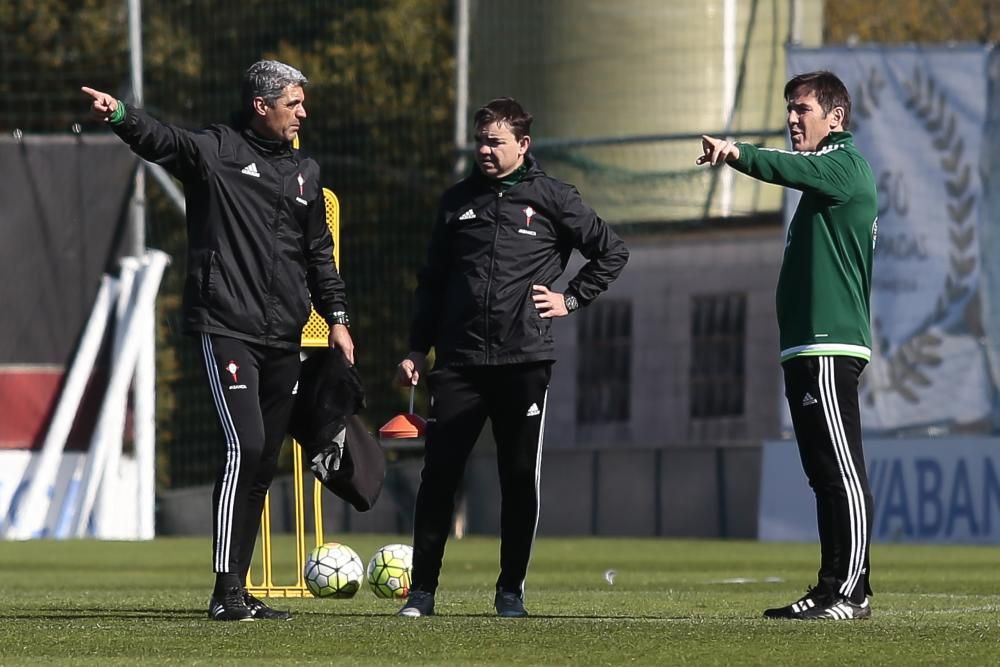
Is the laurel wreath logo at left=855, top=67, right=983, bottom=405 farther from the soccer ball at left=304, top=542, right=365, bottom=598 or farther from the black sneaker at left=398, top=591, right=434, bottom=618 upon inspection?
the black sneaker at left=398, top=591, right=434, bottom=618

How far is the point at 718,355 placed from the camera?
26.5m

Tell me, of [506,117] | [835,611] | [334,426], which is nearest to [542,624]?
[835,611]

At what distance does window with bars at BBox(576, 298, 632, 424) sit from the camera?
27.2 meters

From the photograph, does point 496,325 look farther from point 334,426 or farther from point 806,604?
point 806,604

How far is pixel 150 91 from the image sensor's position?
27.8 m

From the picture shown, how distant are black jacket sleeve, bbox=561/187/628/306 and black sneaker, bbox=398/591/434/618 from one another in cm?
120

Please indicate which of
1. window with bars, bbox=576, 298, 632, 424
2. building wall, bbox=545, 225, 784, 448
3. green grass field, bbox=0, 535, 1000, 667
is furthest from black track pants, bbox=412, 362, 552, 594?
window with bars, bbox=576, 298, 632, 424

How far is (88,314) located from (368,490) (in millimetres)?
14765

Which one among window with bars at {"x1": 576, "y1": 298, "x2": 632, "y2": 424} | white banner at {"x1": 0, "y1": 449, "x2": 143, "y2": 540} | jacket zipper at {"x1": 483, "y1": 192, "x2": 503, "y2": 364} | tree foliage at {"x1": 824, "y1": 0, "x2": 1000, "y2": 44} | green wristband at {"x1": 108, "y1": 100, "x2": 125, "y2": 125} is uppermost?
tree foliage at {"x1": 824, "y1": 0, "x2": 1000, "y2": 44}

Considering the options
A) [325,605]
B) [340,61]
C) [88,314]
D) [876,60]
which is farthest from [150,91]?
[325,605]

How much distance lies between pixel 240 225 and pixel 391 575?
2.44 meters

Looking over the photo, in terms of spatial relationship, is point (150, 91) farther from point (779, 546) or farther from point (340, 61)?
point (779, 546)

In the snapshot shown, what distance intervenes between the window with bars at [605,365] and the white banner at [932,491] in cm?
845

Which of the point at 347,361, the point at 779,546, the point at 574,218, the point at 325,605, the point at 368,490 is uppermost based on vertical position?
the point at 574,218
